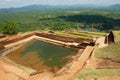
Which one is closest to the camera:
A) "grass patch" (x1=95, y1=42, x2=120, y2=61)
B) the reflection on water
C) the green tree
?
"grass patch" (x1=95, y1=42, x2=120, y2=61)

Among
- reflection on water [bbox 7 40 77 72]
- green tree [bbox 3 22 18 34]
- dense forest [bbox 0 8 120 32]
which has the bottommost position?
dense forest [bbox 0 8 120 32]

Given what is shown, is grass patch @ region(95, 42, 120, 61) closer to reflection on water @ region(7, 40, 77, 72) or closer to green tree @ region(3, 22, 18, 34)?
reflection on water @ region(7, 40, 77, 72)

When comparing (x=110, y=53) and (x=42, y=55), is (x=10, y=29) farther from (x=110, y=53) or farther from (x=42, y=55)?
(x=110, y=53)

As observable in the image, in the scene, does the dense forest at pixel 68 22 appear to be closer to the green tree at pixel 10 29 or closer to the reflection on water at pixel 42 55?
the green tree at pixel 10 29

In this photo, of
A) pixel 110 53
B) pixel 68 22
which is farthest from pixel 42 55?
pixel 68 22

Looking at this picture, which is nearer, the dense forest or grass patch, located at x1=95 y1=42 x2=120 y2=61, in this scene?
grass patch, located at x1=95 y1=42 x2=120 y2=61

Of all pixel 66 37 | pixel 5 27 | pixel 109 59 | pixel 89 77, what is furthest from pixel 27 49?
pixel 89 77

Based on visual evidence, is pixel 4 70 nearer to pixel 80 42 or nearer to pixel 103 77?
pixel 103 77

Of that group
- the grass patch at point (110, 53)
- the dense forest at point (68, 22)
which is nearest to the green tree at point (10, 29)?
the dense forest at point (68, 22)

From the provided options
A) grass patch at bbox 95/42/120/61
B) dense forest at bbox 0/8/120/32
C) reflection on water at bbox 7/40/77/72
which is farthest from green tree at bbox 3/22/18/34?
grass patch at bbox 95/42/120/61
